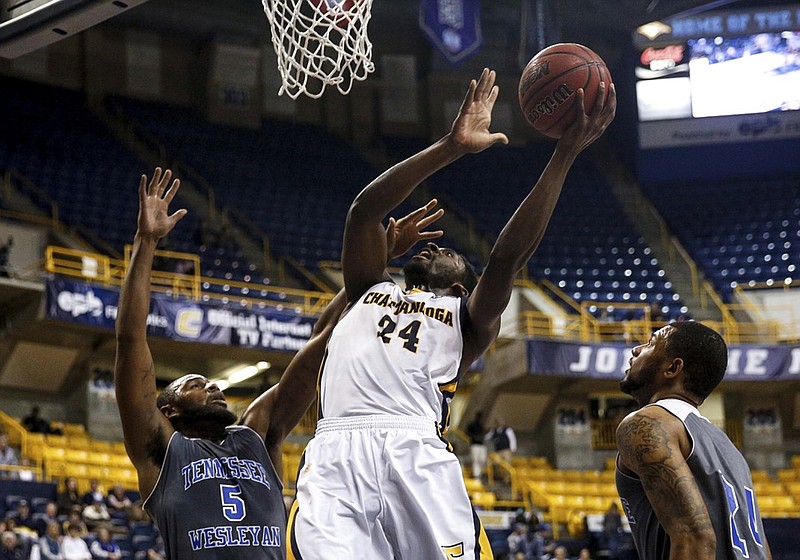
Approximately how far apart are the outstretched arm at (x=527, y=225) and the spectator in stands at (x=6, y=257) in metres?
13.7

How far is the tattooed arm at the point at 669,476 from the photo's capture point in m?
3.29

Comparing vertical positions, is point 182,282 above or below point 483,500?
above

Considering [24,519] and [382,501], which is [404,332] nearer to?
[382,501]

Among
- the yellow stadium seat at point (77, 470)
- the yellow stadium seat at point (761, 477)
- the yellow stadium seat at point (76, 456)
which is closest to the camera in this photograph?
the yellow stadium seat at point (77, 470)

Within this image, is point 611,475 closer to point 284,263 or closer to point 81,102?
point 284,263

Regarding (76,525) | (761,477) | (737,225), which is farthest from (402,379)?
(737,225)

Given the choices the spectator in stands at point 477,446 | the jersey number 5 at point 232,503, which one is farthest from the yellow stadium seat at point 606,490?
the jersey number 5 at point 232,503

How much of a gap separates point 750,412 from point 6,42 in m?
17.8

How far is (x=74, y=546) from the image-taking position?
1196 centimetres

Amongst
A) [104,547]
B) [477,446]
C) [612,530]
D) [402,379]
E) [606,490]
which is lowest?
[606,490]

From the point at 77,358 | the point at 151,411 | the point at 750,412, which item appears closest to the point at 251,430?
the point at 151,411

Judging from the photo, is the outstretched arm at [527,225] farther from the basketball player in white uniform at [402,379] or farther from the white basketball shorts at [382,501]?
the white basketball shorts at [382,501]

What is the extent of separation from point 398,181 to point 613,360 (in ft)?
51.9

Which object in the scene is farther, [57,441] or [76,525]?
[57,441]
